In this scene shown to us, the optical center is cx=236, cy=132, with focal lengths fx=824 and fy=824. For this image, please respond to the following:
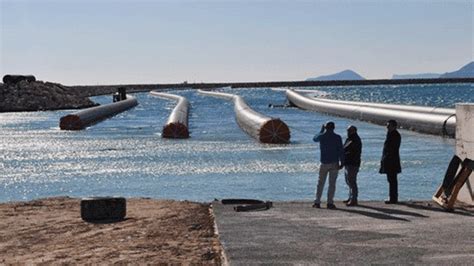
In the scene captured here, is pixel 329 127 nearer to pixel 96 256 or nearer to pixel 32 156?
pixel 96 256

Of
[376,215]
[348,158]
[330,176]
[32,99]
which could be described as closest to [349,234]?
[376,215]

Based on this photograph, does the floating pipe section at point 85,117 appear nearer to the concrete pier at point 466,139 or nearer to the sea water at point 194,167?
the sea water at point 194,167

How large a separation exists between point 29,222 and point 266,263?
281 inches

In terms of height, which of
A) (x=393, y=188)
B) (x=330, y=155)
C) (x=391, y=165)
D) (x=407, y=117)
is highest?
(x=330, y=155)

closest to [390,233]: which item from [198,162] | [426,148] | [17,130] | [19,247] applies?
[19,247]

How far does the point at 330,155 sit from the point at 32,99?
322 ft

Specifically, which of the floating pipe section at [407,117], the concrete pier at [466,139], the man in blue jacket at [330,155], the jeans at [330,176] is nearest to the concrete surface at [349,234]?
the man in blue jacket at [330,155]

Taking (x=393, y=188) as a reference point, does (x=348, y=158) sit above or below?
above

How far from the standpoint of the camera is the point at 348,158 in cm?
1797

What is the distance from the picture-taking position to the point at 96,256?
1265 cm

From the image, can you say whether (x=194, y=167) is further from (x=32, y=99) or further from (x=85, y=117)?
(x=32, y=99)

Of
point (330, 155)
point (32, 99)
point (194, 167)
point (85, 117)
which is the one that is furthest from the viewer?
point (32, 99)

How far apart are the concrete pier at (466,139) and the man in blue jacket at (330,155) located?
2767mm

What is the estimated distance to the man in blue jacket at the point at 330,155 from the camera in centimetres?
1741
